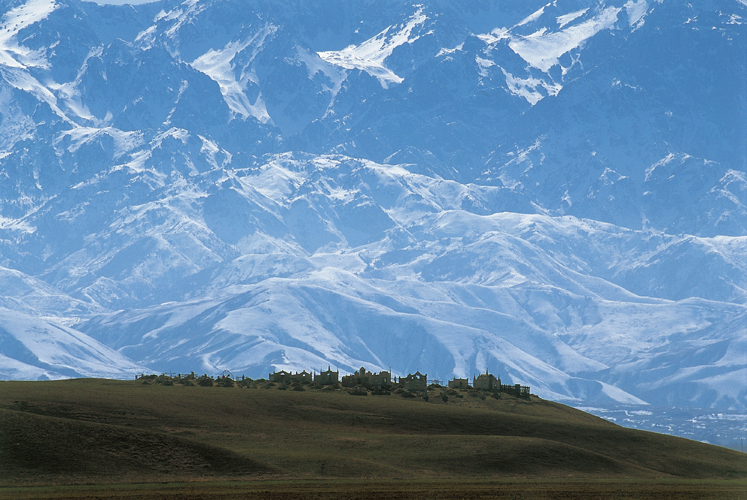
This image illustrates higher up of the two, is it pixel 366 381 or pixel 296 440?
pixel 366 381

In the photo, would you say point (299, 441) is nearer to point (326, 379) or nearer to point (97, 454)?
point (97, 454)

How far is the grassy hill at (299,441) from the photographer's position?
357 ft

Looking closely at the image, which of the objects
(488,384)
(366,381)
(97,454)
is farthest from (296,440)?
(488,384)

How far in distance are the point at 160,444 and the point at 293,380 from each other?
2929 inches

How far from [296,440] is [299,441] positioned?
33.6 inches

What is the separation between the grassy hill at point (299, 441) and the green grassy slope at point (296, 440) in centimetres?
20

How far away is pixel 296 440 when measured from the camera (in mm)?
130500

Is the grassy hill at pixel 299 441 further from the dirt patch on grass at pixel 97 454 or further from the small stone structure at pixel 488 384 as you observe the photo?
the small stone structure at pixel 488 384

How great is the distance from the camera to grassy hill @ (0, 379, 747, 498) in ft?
357

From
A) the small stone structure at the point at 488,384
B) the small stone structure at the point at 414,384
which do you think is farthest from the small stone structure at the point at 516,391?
the small stone structure at the point at 414,384

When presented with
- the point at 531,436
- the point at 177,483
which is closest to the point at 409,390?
the point at 531,436

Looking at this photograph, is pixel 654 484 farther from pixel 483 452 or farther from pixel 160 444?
pixel 160 444

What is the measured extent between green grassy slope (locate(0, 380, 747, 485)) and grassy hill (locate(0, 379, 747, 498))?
0.66 ft

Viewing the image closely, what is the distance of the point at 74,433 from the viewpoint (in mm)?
112438
